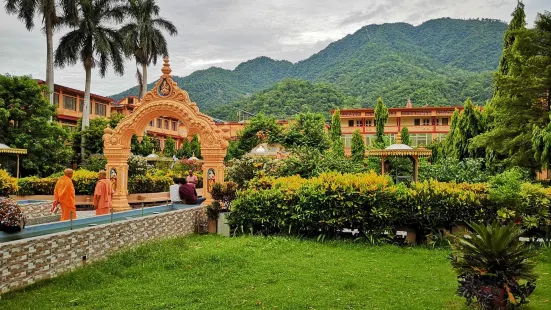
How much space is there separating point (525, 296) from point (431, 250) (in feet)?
12.5

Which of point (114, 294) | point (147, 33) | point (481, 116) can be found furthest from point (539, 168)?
point (147, 33)

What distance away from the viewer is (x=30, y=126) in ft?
76.2

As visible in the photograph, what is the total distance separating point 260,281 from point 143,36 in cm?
3413

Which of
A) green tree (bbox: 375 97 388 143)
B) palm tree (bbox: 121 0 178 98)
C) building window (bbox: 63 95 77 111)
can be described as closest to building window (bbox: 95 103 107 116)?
building window (bbox: 63 95 77 111)

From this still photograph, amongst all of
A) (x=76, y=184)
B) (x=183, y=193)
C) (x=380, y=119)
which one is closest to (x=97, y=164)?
(x=76, y=184)

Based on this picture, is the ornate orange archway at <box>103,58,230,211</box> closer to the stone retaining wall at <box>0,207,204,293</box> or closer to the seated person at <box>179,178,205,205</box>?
the seated person at <box>179,178,205,205</box>

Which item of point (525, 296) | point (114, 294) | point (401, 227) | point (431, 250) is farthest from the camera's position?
point (401, 227)

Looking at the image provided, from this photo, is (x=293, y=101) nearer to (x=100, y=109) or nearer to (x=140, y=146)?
(x=100, y=109)

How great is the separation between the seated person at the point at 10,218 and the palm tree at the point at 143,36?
3028 centimetres

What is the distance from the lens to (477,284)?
511 centimetres

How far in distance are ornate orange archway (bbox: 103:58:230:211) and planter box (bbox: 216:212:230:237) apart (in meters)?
1.93

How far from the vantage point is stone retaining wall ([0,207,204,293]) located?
5902 millimetres

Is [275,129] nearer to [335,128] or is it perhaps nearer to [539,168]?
[539,168]

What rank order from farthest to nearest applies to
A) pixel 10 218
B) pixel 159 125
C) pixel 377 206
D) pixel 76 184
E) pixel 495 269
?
pixel 159 125 → pixel 76 184 → pixel 377 206 → pixel 10 218 → pixel 495 269
